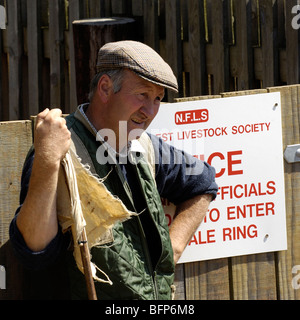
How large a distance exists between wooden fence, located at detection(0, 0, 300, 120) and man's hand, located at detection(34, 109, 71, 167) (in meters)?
3.35

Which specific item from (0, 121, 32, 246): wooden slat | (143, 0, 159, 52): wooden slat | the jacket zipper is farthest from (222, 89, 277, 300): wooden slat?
(143, 0, 159, 52): wooden slat

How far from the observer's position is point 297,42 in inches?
242

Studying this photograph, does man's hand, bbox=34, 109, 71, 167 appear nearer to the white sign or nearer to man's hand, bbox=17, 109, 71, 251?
man's hand, bbox=17, 109, 71, 251

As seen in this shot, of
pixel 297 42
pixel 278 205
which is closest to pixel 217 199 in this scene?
pixel 278 205

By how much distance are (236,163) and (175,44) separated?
2.82 meters

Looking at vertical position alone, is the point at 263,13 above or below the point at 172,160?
above

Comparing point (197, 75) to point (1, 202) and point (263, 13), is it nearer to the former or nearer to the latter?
point (263, 13)

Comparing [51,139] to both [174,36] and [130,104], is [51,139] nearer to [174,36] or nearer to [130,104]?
[130,104]

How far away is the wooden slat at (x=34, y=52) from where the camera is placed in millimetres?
7910

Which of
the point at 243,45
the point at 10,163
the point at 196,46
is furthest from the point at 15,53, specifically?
the point at 10,163

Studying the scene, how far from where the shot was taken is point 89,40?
6.41 metres

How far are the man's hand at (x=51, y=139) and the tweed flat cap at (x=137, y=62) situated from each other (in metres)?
0.47

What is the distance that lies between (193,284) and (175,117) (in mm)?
764

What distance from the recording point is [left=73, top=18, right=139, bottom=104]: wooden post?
6.18 meters
